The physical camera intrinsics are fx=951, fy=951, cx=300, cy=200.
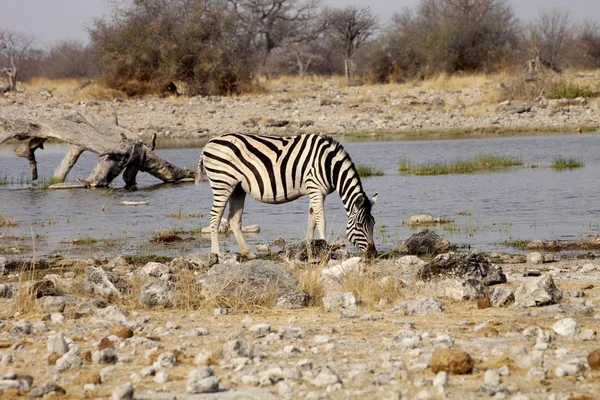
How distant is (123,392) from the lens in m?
4.72

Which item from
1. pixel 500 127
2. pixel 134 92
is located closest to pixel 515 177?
pixel 500 127

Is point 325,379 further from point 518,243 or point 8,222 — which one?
point 8,222

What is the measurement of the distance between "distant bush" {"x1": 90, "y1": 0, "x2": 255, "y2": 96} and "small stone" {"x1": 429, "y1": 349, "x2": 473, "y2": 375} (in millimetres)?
32766

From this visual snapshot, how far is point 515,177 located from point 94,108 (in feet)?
64.2

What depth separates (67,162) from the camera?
66.0ft

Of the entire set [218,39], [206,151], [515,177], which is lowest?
[515,177]

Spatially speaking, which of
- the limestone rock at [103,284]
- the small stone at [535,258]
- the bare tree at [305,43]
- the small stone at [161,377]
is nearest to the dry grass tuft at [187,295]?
the limestone rock at [103,284]

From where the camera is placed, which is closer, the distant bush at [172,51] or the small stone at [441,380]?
the small stone at [441,380]

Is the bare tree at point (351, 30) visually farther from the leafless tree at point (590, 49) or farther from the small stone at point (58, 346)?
the small stone at point (58, 346)

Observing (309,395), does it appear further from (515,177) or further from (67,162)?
(67,162)

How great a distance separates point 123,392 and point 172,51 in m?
33.7

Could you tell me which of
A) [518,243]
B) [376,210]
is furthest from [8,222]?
[518,243]

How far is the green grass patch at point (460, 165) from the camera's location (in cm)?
2005

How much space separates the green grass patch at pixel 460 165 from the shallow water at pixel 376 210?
427 mm
